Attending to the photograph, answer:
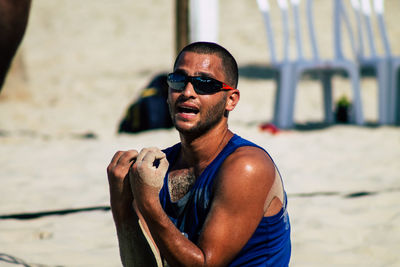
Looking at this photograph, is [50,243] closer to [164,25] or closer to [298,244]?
[298,244]

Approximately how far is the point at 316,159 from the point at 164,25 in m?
11.8

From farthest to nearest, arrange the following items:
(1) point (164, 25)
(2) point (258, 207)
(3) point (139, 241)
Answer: (1) point (164, 25), (3) point (139, 241), (2) point (258, 207)

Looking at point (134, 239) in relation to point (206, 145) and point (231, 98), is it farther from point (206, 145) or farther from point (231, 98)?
point (231, 98)

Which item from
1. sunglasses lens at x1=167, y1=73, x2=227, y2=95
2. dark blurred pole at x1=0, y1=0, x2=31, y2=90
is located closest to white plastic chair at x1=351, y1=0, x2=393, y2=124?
dark blurred pole at x1=0, y1=0, x2=31, y2=90

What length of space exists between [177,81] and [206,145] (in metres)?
0.24

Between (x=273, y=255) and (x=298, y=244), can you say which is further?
(x=298, y=244)

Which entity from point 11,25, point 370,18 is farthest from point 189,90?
point 370,18

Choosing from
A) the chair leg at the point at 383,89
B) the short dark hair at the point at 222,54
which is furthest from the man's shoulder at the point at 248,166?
the chair leg at the point at 383,89

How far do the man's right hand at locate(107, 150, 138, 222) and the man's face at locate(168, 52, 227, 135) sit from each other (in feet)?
0.73

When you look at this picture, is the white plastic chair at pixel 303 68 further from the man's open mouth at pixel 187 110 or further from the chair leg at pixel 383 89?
the man's open mouth at pixel 187 110

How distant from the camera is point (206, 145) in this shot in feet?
6.08

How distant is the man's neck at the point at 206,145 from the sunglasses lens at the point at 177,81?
0.56ft

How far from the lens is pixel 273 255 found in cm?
177

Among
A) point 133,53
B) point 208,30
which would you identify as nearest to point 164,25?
point 133,53
